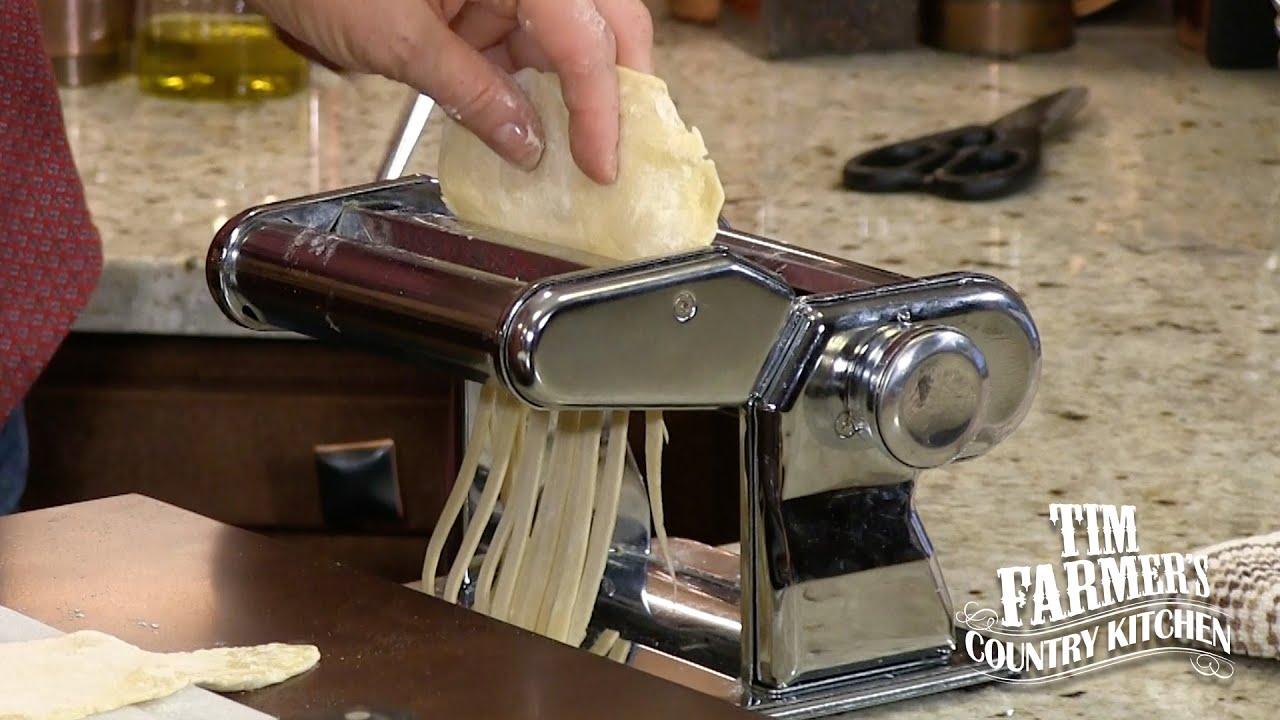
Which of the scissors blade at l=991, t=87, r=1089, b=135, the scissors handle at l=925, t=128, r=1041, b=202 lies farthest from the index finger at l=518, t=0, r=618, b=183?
the scissors blade at l=991, t=87, r=1089, b=135

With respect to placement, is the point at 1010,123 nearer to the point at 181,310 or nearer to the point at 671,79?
the point at 671,79

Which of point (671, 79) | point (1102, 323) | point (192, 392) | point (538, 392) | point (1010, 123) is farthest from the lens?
point (671, 79)

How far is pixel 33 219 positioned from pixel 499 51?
40 cm

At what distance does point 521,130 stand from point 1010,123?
3.30 ft

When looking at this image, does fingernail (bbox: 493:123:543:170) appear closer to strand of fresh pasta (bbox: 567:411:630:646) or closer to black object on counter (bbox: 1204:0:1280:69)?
strand of fresh pasta (bbox: 567:411:630:646)

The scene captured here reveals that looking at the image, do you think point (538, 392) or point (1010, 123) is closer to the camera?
point (538, 392)

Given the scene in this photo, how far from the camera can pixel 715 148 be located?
1.67m

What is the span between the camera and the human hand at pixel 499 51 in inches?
27.6

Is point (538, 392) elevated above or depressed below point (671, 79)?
above

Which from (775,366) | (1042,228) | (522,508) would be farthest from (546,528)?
→ (1042,228)

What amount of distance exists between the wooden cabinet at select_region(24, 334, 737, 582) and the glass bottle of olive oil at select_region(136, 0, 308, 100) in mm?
456

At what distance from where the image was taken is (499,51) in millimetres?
866

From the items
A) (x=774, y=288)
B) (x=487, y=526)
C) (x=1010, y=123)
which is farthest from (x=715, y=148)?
(x=774, y=288)

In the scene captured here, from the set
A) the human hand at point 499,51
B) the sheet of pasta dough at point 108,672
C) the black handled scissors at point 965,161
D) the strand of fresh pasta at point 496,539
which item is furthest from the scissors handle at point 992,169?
the sheet of pasta dough at point 108,672
